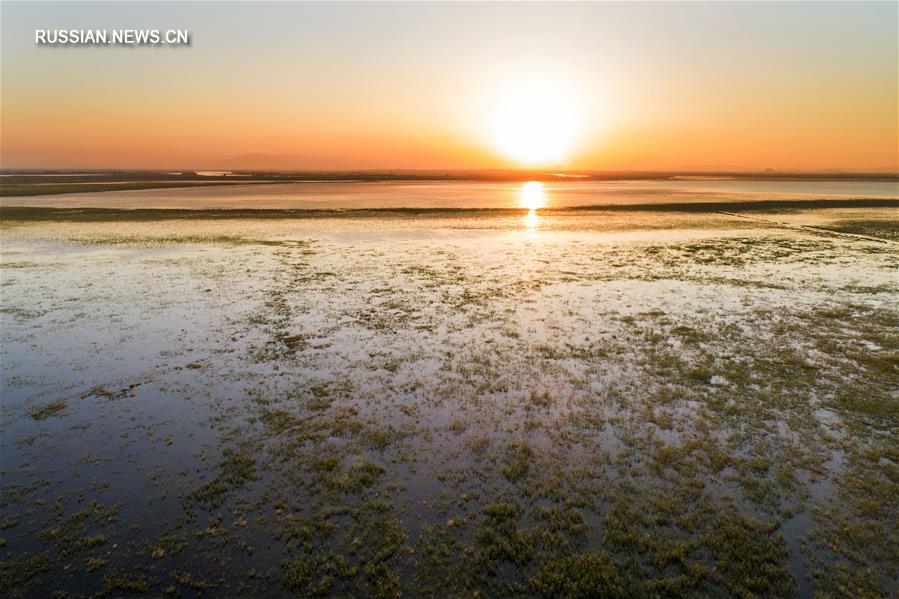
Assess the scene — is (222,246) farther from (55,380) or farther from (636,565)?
(636,565)

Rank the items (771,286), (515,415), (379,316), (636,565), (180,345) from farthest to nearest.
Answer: (771,286) < (379,316) < (180,345) < (515,415) < (636,565)

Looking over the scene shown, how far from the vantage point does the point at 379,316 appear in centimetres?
2197

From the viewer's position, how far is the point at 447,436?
12.2 metres

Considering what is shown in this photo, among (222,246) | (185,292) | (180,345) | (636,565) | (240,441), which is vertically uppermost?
(222,246)

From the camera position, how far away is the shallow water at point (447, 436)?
8227 mm

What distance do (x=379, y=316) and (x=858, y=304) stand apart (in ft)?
76.2

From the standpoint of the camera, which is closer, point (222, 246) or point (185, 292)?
point (185, 292)

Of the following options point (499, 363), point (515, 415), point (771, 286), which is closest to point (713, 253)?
point (771, 286)

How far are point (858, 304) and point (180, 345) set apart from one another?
1209 inches

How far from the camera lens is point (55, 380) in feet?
50.0

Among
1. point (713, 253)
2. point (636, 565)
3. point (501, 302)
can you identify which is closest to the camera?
point (636, 565)

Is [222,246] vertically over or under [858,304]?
over

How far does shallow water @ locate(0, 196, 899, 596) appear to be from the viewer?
823cm

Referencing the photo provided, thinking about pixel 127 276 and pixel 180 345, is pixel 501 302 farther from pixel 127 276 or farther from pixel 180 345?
pixel 127 276
